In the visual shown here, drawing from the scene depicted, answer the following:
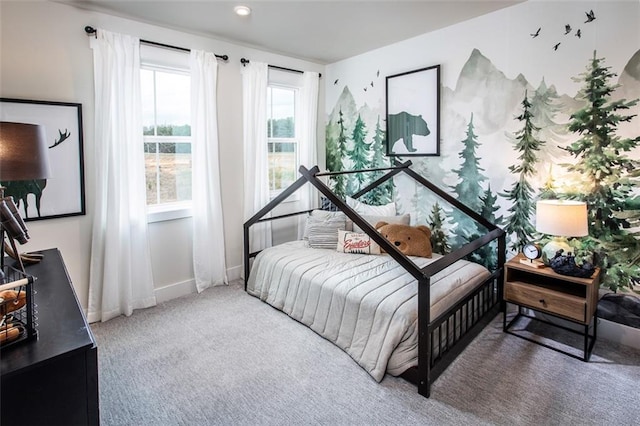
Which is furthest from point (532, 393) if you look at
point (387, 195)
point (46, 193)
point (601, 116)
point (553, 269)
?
point (46, 193)

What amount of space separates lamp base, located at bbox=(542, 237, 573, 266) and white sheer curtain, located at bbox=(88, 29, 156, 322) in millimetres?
3224

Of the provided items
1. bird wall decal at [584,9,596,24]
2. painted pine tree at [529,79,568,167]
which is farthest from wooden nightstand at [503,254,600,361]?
bird wall decal at [584,9,596,24]

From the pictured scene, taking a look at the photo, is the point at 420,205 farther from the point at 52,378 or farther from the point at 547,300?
the point at 52,378

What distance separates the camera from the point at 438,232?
11.9ft

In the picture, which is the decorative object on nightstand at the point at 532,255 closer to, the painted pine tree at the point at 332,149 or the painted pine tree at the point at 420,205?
the painted pine tree at the point at 420,205

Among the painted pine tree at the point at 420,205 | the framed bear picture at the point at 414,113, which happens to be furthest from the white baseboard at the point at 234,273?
the framed bear picture at the point at 414,113

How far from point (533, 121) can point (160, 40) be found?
3.16 meters

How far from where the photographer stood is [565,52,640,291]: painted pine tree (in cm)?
250

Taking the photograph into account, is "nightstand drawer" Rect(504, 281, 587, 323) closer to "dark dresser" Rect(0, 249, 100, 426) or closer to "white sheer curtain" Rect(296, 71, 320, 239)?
"white sheer curtain" Rect(296, 71, 320, 239)

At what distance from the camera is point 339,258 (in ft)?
10.5

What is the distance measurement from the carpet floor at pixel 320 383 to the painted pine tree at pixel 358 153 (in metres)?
2.07

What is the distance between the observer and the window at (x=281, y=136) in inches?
162

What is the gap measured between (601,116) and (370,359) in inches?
90.1

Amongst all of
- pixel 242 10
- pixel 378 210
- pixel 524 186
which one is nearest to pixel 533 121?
pixel 524 186
